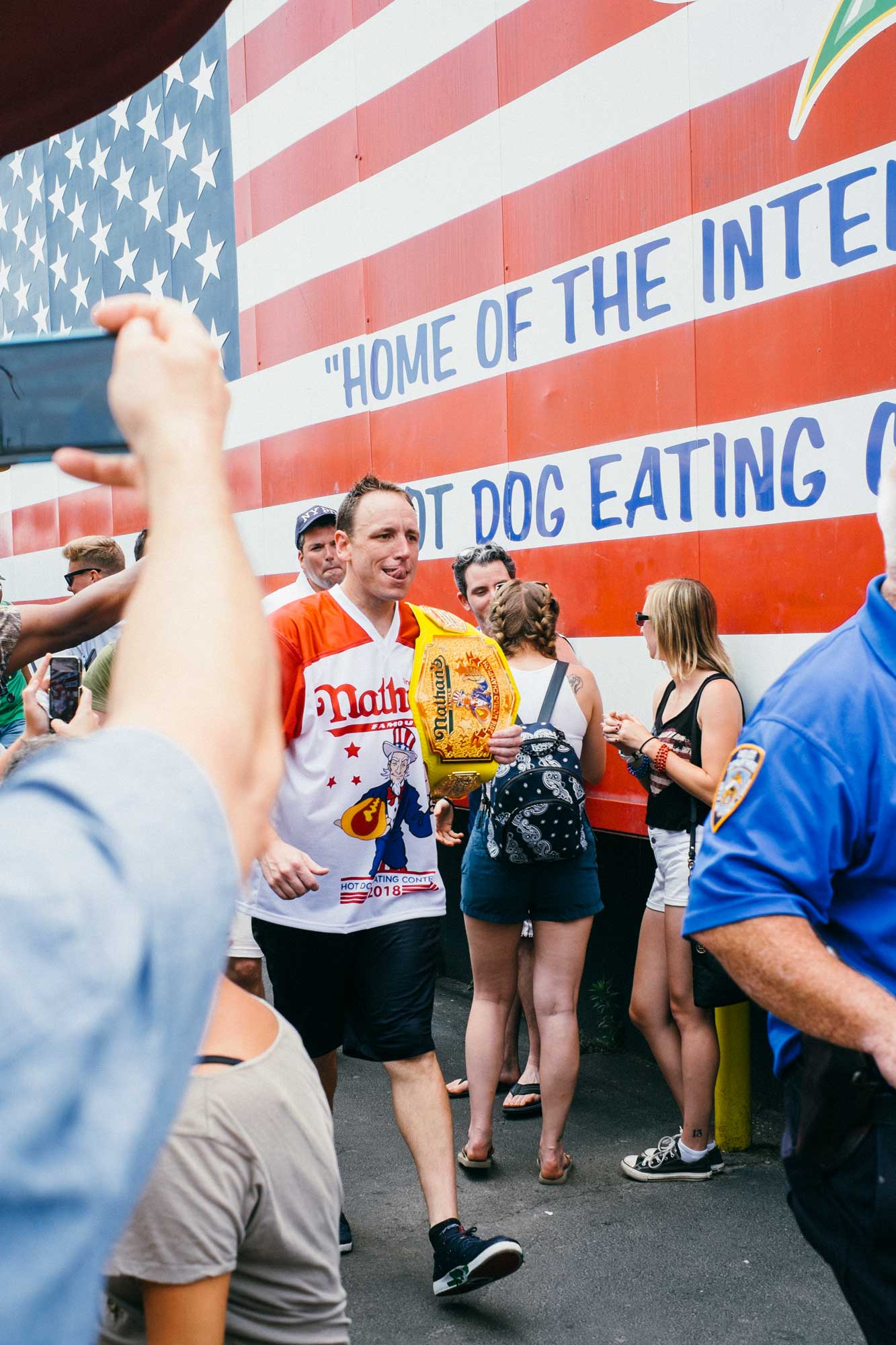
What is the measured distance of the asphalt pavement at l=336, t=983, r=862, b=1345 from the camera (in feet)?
10.3

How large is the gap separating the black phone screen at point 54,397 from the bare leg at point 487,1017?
333 cm

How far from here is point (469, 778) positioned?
3604 mm

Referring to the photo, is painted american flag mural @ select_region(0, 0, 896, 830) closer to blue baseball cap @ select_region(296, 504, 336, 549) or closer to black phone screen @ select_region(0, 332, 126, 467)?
blue baseball cap @ select_region(296, 504, 336, 549)

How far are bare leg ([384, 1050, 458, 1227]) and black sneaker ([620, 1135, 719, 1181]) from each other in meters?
0.92

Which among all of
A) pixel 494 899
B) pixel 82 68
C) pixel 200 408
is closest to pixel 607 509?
pixel 494 899

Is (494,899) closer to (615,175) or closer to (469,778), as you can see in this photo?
(469,778)

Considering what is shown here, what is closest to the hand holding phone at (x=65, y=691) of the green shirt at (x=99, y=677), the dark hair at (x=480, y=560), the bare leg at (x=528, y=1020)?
the green shirt at (x=99, y=677)

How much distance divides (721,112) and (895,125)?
71 cm

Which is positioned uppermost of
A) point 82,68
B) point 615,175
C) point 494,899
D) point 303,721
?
point 615,175

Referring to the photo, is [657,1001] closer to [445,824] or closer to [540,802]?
[540,802]

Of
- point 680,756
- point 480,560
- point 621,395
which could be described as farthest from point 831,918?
point 480,560

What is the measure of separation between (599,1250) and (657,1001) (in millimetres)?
775

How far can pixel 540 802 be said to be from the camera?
3.92m

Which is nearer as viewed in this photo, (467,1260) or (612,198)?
(467,1260)
